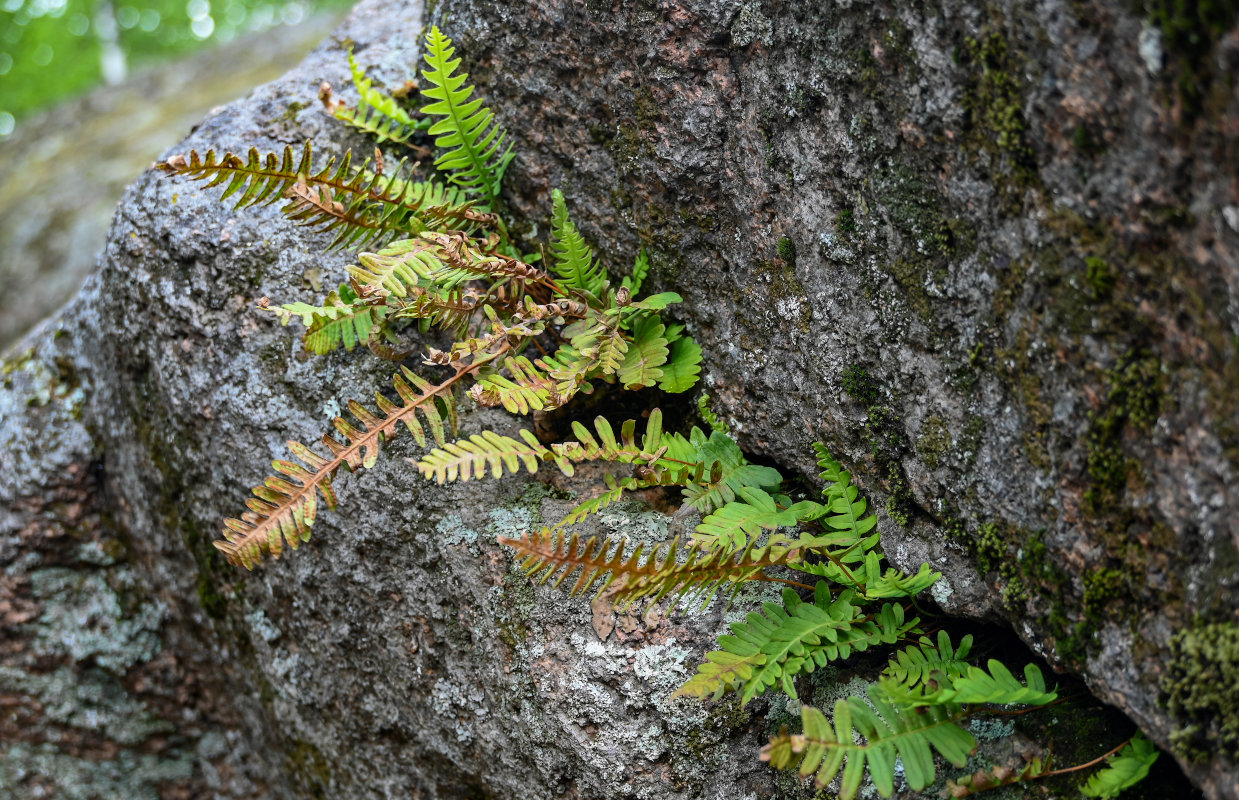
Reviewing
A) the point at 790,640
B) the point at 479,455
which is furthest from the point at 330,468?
the point at 790,640

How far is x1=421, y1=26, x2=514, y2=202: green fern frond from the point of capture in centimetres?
258

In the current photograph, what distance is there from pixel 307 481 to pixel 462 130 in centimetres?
124

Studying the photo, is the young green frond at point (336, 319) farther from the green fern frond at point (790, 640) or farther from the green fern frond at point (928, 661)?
the green fern frond at point (928, 661)

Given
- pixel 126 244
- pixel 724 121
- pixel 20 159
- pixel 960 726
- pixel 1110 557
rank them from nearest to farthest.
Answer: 1. pixel 1110 557
2. pixel 960 726
3. pixel 724 121
4. pixel 126 244
5. pixel 20 159

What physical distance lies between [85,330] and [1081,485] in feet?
12.6

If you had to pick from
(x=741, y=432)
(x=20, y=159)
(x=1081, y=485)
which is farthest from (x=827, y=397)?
(x=20, y=159)

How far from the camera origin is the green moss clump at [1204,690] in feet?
4.87

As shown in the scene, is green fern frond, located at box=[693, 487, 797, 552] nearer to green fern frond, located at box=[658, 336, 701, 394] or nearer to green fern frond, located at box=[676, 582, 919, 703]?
green fern frond, located at box=[676, 582, 919, 703]

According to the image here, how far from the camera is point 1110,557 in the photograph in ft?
5.60

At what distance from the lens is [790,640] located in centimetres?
206

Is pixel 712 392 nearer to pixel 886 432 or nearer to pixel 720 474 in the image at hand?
pixel 720 474

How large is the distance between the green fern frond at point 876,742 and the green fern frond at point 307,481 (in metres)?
1.17

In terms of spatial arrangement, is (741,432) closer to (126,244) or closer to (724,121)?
(724,121)

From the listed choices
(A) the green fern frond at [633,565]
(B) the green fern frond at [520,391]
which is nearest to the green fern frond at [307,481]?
(B) the green fern frond at [520,391]
